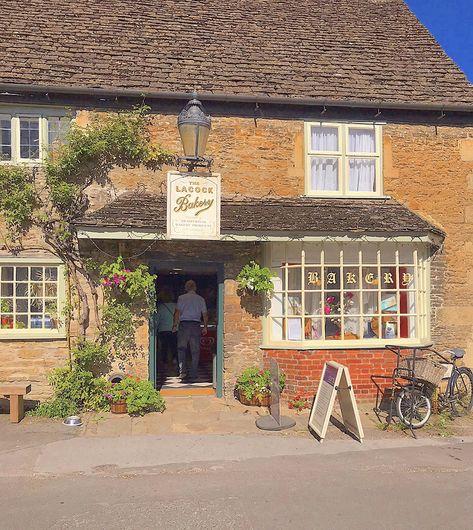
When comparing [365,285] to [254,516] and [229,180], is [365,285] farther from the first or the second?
[254,516]

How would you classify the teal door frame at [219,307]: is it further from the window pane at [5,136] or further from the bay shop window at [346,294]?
the window pane at [5,136]

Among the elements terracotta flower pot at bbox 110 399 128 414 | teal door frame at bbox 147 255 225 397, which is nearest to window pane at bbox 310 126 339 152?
teal door frame at bbox 147 255 225 397

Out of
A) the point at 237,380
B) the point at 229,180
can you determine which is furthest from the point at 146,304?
the point at 229,180

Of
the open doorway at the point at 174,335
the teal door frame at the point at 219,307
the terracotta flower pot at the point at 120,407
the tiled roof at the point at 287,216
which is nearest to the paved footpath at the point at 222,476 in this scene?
the terracotta flower pot at the point at 120,407

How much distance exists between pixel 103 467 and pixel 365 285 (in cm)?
519

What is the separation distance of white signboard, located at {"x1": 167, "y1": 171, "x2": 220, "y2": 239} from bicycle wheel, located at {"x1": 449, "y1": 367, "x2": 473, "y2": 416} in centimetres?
437

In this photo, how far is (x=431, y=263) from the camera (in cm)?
939

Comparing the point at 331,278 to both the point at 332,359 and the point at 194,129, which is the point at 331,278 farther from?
the point at 194,129

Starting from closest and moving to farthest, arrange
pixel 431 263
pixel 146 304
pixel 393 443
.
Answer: pixel 393 443
pixel 146 304
pixel 431 263

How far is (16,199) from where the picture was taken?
326 inches

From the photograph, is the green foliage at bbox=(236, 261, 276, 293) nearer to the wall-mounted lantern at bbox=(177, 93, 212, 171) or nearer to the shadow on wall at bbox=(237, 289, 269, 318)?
the shadow on wall at bbox=(237, 289, 269, 318)

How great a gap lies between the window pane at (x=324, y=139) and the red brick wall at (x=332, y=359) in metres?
3.76

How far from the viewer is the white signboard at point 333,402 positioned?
263 inches

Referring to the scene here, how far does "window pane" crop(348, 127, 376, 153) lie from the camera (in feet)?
31.6
